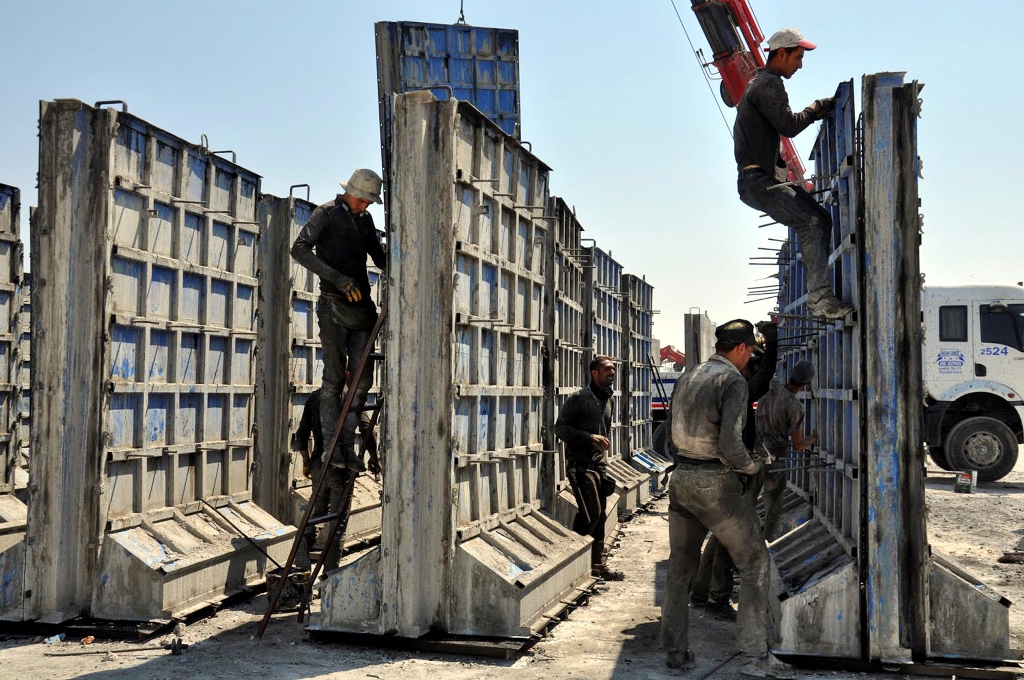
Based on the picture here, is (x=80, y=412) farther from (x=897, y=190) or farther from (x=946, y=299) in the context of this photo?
(x=946, y=299)

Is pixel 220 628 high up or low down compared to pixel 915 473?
down

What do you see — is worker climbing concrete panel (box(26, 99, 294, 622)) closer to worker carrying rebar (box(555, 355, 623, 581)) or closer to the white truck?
worker carrying rebar (box(555, 355, 623, 581))

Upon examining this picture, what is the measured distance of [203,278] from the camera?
898cm

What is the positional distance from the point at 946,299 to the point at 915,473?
43.7 ft

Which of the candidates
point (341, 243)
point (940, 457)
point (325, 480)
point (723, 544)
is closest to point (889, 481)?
point (723, 544)

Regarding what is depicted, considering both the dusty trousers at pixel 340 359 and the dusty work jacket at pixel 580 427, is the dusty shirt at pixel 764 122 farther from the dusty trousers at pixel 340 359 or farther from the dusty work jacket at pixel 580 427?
the dusty trousers at pixel 340 359

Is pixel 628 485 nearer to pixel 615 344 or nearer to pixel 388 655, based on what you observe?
pixel 615 344

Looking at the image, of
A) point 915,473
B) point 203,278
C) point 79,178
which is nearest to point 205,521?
point 203,278

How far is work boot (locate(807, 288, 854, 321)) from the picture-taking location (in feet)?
22.9

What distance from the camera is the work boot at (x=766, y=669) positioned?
6.17 m

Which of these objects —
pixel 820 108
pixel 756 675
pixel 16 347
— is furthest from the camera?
pixel 16 347

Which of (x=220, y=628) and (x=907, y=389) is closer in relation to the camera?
(x=907, y=389)

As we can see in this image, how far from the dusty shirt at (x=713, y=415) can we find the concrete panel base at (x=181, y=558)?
13.3ft

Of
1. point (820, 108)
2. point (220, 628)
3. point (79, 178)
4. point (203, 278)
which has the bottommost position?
point (220, 628)
